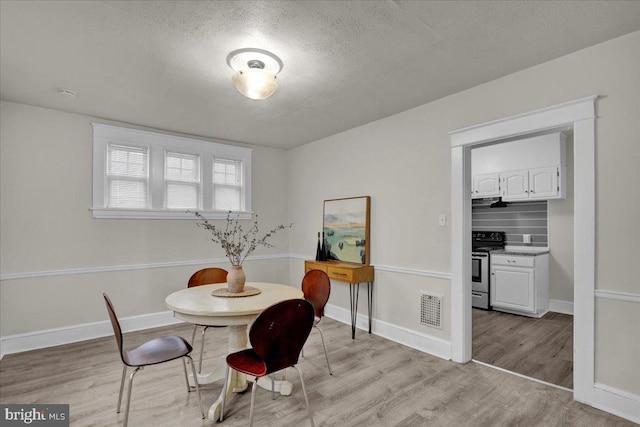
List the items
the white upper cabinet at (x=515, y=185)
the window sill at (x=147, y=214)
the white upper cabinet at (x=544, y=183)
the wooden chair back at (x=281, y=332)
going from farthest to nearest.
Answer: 1. the white upper cabinet at (x=515, y=185)
2. the white upper cabinet at (x=544, y=183)
3. the window sill at (x=147, y=214)
4. the wooden chair back at (x=281, y=332)

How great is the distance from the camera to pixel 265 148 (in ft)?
17.5

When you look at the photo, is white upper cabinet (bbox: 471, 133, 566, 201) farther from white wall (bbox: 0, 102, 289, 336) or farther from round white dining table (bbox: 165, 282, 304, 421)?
white wall (bbox: 0, 102, 289, 336)

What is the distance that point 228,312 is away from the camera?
2064mm

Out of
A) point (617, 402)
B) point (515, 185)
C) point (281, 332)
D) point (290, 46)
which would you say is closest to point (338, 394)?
point (281, 332)

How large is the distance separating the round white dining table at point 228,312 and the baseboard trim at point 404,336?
1.54 metres

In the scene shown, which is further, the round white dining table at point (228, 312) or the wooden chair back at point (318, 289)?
the wooden chair back at point (318, 289)

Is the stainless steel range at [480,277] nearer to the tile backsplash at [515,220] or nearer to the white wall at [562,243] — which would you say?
the tile backsplash at [515,220]

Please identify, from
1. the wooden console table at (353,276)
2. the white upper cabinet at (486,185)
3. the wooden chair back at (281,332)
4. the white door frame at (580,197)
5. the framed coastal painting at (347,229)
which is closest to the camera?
the wooden chair back at (281,332)

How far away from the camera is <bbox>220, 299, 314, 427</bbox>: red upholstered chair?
1.79 metres

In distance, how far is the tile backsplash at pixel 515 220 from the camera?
4941mm

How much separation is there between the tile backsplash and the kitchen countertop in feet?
0.36

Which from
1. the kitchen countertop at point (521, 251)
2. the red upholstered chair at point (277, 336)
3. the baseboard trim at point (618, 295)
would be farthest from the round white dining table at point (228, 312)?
the kitchen countertop at point (521, 251)

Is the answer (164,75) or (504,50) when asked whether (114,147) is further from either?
(504,50)

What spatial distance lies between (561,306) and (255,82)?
205 inches
